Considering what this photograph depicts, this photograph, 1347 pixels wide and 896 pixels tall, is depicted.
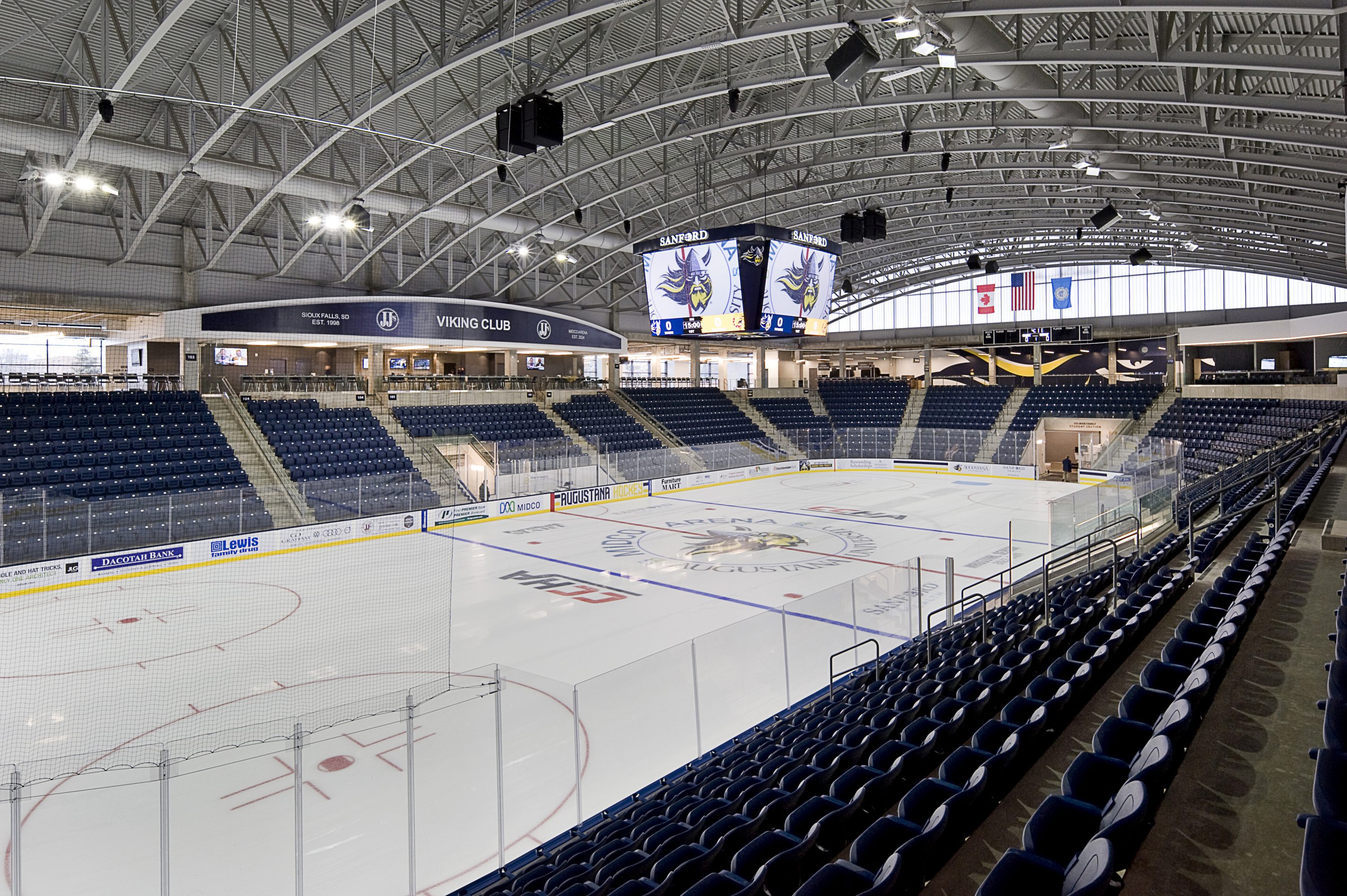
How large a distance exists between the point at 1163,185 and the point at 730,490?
53.9 ft

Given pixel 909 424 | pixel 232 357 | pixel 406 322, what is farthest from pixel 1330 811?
pixel 909 424

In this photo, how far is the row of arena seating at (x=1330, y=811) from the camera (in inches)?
85.9

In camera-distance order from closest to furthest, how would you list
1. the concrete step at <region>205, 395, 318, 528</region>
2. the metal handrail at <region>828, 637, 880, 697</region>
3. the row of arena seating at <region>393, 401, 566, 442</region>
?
the metal handrail at <region>828, 637, 880, 697</region>
the concrete step at <region>205, 395, 318, 528</region>
the row of arena seating at <region>393, 401, 566, 442</region>

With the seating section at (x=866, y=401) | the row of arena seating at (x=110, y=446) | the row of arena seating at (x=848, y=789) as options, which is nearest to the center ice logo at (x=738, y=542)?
the row of arena seating at (x=848, y=789)

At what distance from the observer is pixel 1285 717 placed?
455 centimetres

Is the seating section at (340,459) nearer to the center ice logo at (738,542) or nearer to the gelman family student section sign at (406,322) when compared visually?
the gelman family student section sign at (406,322)

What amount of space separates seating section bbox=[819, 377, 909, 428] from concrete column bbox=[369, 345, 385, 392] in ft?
80.3

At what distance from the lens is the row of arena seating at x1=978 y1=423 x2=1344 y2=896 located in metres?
2.54

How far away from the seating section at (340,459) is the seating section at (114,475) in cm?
151

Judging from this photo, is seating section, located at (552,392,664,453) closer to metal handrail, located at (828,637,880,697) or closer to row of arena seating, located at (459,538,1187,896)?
metal handrail, located at (828,637,880,697)

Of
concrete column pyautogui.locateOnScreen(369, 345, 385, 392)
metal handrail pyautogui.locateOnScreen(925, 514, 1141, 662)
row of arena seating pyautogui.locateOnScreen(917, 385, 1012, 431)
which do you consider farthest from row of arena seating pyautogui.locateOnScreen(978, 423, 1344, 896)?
row of arena seating pyautogui.locateOnScreen(917, 385, 1012, 431)

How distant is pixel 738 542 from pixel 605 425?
14.7m

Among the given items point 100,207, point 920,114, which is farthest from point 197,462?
point 920,114

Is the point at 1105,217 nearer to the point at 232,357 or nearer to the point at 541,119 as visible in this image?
the point at 541,119
